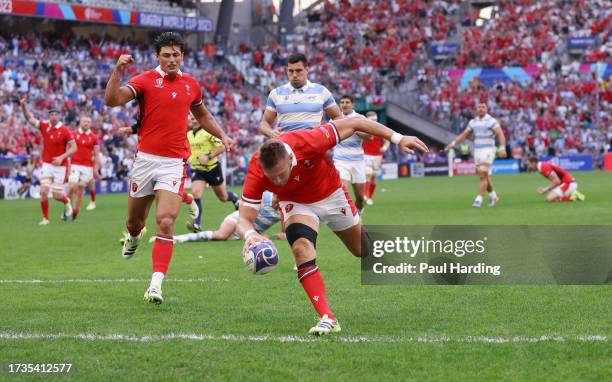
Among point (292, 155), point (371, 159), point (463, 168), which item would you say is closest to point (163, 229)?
point (292, 155)

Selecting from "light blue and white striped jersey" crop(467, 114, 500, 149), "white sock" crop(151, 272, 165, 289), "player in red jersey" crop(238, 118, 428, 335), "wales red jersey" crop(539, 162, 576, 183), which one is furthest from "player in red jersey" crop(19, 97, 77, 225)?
"player in red jersey" crop(238, 118, 428, 335)

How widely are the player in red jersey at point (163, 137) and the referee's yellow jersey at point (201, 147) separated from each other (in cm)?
697

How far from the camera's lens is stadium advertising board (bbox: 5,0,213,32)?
147ft

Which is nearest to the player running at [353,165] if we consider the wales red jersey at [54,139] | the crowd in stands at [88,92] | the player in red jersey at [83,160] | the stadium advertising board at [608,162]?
the wales red jersey at [54,139]

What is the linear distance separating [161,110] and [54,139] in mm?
11765

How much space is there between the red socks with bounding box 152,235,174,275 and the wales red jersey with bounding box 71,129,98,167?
14.1 meters

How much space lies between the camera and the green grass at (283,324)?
5719mm

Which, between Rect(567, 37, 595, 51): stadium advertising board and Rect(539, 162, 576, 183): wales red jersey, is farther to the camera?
Rect(567, 37, 595, 51): stadium advertising board

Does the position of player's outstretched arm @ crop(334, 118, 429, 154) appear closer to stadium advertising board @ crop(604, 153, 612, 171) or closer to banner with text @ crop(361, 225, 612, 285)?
banner with text @ crop(361, 225, 612, 285)

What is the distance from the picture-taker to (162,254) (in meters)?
8.84

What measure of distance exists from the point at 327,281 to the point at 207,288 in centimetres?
135

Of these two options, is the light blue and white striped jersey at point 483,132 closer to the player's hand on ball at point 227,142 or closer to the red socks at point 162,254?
the player's hand on ball at point 227,142

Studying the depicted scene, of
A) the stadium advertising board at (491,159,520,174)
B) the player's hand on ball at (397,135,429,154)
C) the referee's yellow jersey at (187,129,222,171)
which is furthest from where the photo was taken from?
the stadium advertising board at (491,159,520,174)

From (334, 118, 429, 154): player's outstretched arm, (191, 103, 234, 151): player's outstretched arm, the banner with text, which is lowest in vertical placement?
the banner with text
